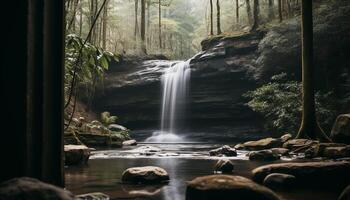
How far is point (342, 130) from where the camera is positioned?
11.6m

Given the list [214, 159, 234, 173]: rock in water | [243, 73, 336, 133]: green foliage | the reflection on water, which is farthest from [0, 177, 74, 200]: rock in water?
[243, 73, 336, 133]: green foliage

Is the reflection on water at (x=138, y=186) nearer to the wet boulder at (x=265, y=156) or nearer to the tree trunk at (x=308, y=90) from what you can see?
the wet boulder at (x=265, y=156)

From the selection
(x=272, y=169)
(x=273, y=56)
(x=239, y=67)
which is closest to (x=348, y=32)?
(x=273, y=56)

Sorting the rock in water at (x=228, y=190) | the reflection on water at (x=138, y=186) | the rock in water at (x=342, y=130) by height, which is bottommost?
the reflection on water at (x=138, y=186)

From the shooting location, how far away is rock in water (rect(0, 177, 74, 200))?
8.89ft

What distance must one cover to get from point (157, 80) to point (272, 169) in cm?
1985

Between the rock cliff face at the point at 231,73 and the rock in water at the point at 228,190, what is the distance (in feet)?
50.1

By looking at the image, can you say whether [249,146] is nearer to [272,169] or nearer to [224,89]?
[272,169]

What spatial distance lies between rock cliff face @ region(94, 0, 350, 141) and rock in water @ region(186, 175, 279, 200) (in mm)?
15278

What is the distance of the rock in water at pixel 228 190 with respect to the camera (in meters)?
4.36

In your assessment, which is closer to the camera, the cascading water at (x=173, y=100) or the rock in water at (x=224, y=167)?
the rock in water at (x=224, y=167)

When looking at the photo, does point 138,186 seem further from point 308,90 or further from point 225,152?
point 308,90

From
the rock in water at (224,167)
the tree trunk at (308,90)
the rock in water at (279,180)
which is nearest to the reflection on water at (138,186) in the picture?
the rock in water at (224,167)

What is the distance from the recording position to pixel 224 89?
2419 centimetres
